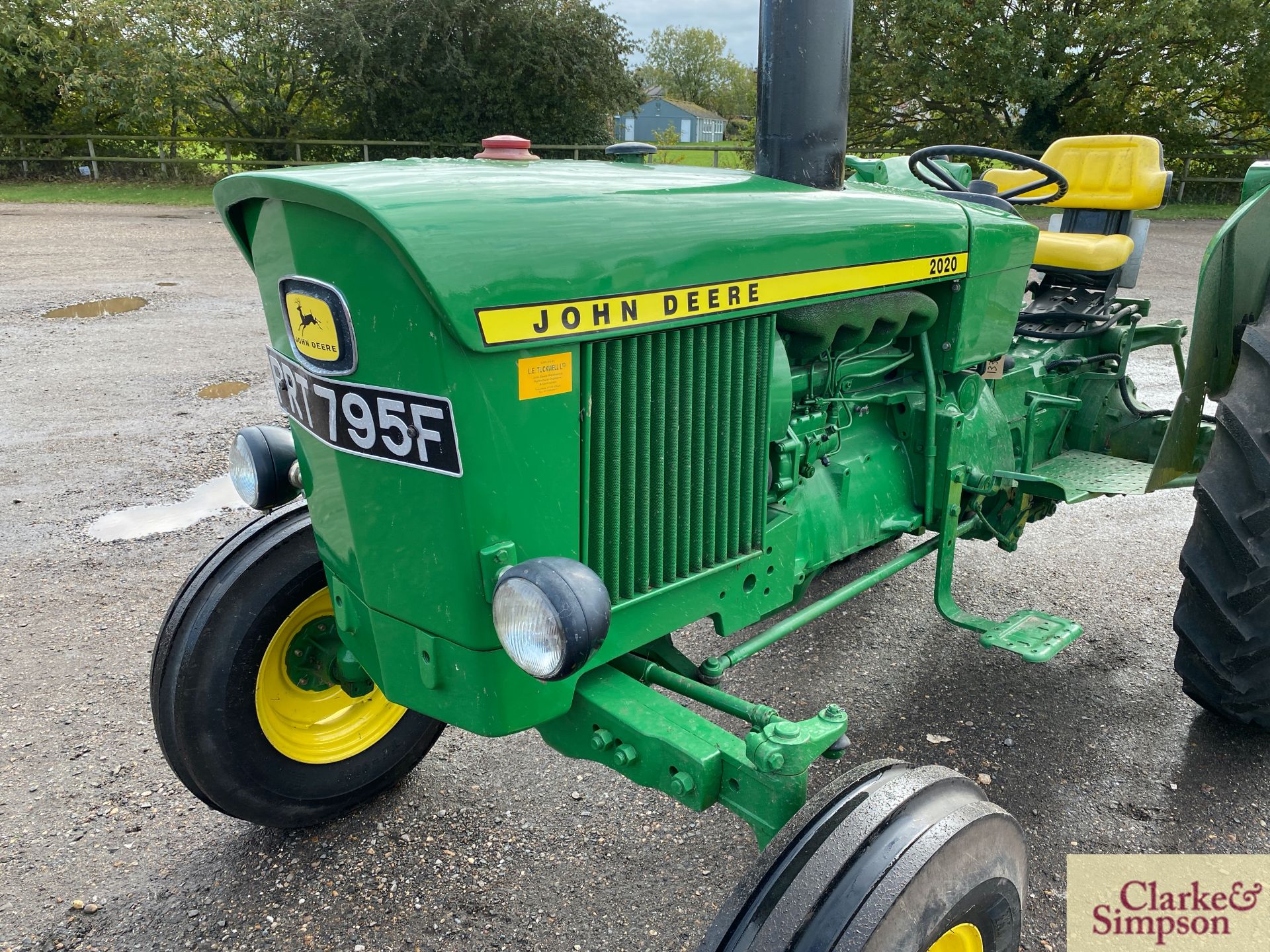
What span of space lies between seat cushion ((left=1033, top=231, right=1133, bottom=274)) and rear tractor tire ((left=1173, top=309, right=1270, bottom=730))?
4.16 ft

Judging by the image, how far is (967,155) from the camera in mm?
2811

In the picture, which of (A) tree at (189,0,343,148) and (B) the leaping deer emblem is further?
(A) tree at (189,0,343,148)

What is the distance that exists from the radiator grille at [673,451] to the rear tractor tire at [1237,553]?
1.26m

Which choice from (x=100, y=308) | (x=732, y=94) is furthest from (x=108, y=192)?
(x=732, y=94)

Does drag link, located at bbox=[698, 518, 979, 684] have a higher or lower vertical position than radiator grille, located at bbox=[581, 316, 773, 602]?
lower

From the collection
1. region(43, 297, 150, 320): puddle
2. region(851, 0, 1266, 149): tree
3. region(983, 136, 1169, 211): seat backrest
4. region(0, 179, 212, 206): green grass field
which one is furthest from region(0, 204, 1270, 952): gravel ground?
region(851, 0, 1266, 149): tree

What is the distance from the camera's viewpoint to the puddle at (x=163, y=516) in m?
3.97

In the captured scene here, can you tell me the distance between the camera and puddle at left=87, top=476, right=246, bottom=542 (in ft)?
13.0

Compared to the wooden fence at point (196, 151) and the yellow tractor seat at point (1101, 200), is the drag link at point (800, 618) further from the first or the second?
the wooden fence at point (196, 151)

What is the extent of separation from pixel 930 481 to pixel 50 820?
2.43m

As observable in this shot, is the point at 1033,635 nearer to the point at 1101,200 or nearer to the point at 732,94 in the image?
the point at 1101,200

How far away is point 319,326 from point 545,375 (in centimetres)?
39

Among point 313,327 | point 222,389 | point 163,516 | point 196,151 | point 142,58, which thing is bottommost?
point 163,516

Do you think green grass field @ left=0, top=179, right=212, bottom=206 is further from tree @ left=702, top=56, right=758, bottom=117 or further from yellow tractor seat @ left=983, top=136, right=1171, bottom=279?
tree @ left=702, top=56, right=758, bottom=117
